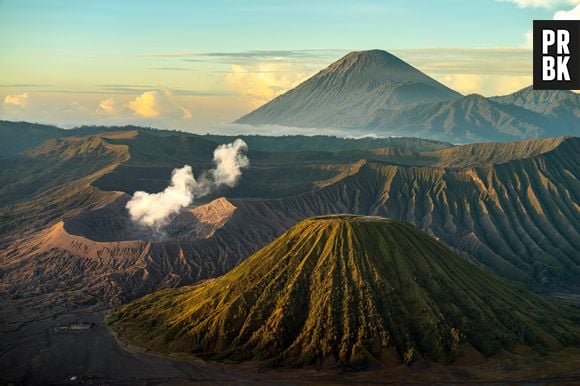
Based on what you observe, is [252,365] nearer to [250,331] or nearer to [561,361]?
[250,331]

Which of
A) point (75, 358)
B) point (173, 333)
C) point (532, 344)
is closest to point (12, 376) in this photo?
point (75, 358)

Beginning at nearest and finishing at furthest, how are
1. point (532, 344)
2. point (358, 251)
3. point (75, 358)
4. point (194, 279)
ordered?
point (75, 358), point (532, 344), point (358, 251), point (194, 279)

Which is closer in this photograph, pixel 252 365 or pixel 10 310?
pixel 252 365

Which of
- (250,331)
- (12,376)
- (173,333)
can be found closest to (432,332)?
(250,331)

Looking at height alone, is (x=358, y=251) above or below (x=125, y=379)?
above

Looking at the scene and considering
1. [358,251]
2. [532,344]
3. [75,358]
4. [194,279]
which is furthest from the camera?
[194,279]

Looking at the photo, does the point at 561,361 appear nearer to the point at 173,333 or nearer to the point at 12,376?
the point at 173,333
